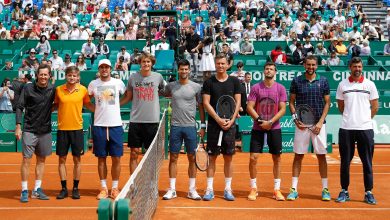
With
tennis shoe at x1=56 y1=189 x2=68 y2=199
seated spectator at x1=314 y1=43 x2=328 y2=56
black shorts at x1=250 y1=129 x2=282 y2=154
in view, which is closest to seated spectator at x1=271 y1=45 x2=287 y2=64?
seated spectator at x1=314 y1=43 x2=328 y2=56

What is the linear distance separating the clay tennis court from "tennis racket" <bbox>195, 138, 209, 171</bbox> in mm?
498

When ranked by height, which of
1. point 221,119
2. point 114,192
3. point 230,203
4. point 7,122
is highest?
point 221,119

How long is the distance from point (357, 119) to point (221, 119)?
1881 mm

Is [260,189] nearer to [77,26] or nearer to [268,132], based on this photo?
[268,132]

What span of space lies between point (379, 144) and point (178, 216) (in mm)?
10167

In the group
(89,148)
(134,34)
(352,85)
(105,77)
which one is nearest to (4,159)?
(89,148)

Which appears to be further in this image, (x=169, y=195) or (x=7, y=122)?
(x=7, y=122)

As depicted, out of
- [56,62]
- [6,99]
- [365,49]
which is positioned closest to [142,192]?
[6,99]

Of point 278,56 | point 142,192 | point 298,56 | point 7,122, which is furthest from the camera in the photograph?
point 298,56

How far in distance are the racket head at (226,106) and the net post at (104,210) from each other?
4.99 meters

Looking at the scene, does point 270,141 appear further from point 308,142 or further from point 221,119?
point 221,119

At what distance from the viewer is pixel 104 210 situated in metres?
4.80

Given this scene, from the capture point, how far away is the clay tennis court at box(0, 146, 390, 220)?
8.91 meters

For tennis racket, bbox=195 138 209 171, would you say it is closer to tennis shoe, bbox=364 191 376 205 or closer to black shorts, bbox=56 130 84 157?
black shorts, bbox=56 130 84 157
